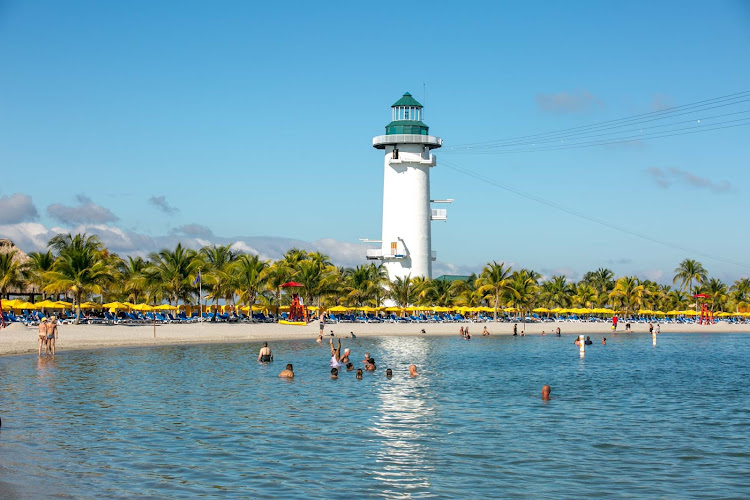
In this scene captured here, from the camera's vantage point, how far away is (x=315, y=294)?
81.8m

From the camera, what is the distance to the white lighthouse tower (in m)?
89.7

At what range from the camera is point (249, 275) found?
73500 millimetres

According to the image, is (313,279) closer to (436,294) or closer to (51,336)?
(436,294)

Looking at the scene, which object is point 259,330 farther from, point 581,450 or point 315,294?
point 581,450

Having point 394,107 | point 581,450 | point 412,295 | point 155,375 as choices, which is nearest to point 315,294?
point 412,295

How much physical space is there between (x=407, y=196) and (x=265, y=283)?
71.8ft

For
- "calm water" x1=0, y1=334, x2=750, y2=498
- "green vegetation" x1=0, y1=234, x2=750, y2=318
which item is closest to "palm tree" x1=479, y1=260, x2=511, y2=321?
"green vegetation" x1=0, y1=234, x2=750, y2=318

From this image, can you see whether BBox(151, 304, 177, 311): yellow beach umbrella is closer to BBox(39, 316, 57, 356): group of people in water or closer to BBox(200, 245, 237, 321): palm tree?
Result: BBox(200, 245, 237, 321): palm tree

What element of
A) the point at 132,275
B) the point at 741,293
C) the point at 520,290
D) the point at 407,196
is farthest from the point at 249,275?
the point at 741,293

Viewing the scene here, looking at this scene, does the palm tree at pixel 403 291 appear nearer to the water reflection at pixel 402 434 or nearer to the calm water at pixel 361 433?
the calm water at pixel 361 433

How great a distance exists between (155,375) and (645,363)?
28770mm

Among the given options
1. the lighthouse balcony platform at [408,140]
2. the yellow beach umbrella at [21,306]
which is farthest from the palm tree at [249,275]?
the lighthouse balcony platform at [408,140]

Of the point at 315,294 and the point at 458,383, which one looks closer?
the point at 458,383

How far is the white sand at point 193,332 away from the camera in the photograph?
46219 mm
